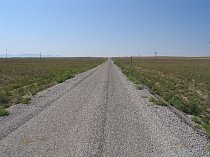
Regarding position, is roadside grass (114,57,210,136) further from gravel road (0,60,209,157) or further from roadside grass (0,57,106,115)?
roadside grass (0,57,106,115)

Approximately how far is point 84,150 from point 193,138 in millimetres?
2998

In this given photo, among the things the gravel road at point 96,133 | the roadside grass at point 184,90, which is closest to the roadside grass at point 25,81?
the gravel road at point 96,133

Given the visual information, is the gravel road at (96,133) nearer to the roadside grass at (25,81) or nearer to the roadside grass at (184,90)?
the roadside grass at (184,90)

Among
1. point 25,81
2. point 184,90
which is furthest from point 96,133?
point 25,81

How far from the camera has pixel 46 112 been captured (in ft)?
35.2

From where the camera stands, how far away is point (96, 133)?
769cm

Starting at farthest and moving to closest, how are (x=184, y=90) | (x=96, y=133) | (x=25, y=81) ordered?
(x=25, y=81) < (x=184, y=90) < (x=96, y=133)

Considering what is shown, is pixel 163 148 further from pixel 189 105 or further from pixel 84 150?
pixel 189 105

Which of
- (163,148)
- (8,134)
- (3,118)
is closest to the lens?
(163,148)

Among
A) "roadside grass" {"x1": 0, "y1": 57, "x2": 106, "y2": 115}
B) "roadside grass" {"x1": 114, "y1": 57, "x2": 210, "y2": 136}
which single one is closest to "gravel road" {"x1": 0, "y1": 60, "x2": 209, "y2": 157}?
"roadside grass" {"x1": 114, "y1": 57, "x2": 210, "y2": 136}

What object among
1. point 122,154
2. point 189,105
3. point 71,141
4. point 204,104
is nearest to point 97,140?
point 71,141

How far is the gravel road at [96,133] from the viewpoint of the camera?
6242mm

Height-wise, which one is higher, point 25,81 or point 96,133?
point 25,81

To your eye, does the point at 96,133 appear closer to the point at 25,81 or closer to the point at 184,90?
the point at 184,90
